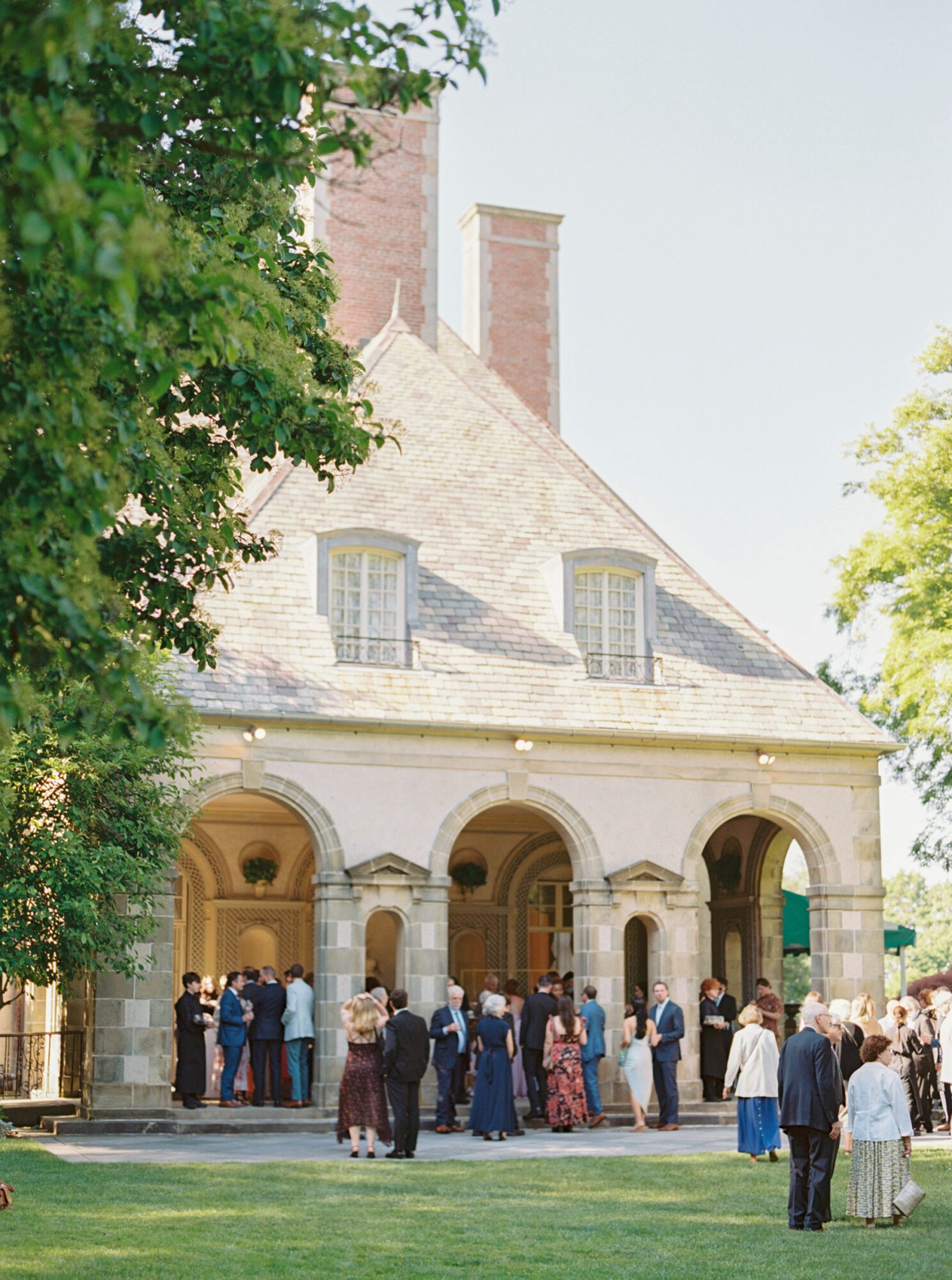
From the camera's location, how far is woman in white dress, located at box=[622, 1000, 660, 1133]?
19719 millimetres

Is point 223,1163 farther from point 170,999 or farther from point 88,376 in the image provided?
point 88,376

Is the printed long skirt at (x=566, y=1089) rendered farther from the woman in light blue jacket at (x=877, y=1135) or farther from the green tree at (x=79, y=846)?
the woman in light blue jacket at (x=877, y=1135)

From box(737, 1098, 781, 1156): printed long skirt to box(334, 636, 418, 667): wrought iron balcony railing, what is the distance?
25.1ft

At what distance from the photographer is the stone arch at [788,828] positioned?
22344 mm

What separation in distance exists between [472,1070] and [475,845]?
6369 millimetres

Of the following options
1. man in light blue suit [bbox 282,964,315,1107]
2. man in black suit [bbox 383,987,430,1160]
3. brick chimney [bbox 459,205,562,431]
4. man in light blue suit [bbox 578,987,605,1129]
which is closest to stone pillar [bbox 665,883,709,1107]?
man in light blue suit [bbox 578,987,605,1129]

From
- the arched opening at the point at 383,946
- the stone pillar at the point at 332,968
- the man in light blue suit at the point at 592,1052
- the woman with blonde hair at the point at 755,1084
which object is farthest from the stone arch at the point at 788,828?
the arched opening at the point at 383,946

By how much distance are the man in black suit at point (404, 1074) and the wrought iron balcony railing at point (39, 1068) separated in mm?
6447

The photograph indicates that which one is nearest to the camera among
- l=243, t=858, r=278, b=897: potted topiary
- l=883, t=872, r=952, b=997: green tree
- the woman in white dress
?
the woman in white dress

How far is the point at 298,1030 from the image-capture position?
20516 mm

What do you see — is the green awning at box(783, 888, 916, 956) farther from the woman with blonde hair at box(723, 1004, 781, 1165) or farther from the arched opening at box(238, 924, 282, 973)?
the woman with blonde hair at box(723, 1004, 781, 1165)

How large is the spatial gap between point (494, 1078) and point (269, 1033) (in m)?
3.24

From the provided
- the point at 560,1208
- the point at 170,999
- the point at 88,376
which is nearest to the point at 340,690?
the point at 170,999

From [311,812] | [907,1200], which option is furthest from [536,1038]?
[907,1200]
